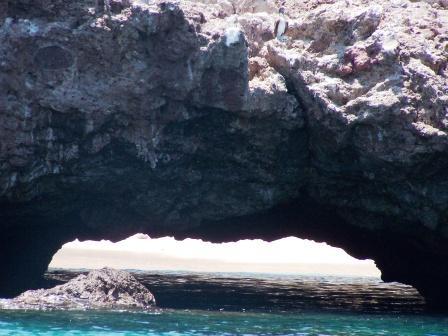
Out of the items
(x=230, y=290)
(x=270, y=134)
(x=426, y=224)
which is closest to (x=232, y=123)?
(x=270, y=134)

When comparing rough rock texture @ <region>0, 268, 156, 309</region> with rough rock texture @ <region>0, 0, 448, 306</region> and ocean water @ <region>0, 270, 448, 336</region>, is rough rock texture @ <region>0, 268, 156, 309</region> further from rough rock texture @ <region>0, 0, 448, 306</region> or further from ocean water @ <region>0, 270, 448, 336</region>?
rough rock texture @ <region>0, 0, 448, 306</region>

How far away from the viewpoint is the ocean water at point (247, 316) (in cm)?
1814

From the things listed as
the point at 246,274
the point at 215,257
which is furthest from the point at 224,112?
the point at 215,257

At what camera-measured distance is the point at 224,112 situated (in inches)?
905

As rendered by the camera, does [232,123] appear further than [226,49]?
Yes

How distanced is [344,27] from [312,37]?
1.20 m

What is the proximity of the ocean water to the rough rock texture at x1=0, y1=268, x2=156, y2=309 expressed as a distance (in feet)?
3.23

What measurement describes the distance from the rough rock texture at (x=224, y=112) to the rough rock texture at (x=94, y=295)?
3.24 m

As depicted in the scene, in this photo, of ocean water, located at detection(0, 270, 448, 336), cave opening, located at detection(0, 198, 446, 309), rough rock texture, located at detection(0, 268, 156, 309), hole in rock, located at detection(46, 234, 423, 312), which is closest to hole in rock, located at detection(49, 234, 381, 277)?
hole in rock, located at detection(46, 234, 423, 312)

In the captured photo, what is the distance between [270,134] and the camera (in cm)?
2362

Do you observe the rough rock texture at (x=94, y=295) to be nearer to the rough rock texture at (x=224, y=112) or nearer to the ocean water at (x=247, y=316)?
the ocean water at (x=247, y=316)

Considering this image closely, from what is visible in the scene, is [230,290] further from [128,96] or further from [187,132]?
[128,96]

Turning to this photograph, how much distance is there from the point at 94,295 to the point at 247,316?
202 inches

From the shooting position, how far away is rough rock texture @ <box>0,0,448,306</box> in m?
21.4
